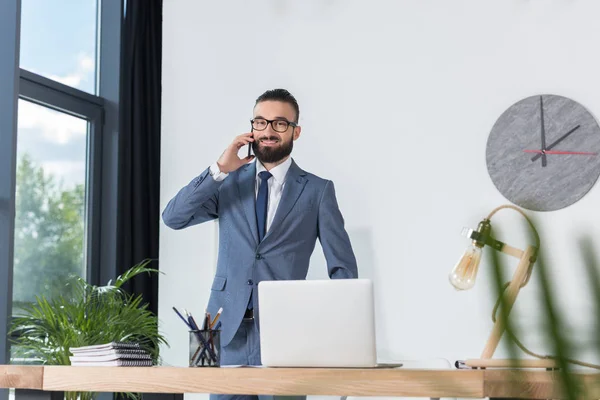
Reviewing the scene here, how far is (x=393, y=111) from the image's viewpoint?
4172 mm

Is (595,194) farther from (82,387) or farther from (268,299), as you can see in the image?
(82,387)

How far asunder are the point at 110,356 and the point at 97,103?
2864mm

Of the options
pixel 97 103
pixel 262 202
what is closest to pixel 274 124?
pixel 262 202

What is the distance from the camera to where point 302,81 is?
14.4 feet

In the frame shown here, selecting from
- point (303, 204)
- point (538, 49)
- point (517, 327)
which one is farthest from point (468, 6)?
point (517, 327)

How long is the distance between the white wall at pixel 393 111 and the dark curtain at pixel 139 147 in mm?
113

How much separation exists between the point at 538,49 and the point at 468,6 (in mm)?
428

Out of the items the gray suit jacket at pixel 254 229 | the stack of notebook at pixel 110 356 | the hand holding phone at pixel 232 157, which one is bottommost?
the stack of notebook at pixel 110 356

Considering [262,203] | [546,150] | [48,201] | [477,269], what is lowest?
[477,269]

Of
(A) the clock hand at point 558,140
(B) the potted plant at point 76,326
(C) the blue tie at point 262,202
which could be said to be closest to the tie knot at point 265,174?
(C) the blue tie at point 262,202

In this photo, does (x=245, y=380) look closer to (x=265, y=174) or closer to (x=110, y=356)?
(x=110, y=356)

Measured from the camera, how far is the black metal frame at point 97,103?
3756 millimetres

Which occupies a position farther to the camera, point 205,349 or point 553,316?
point 205,349

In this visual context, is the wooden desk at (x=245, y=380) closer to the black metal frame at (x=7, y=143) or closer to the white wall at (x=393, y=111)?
the black metal frame at (x=7, y=143)
